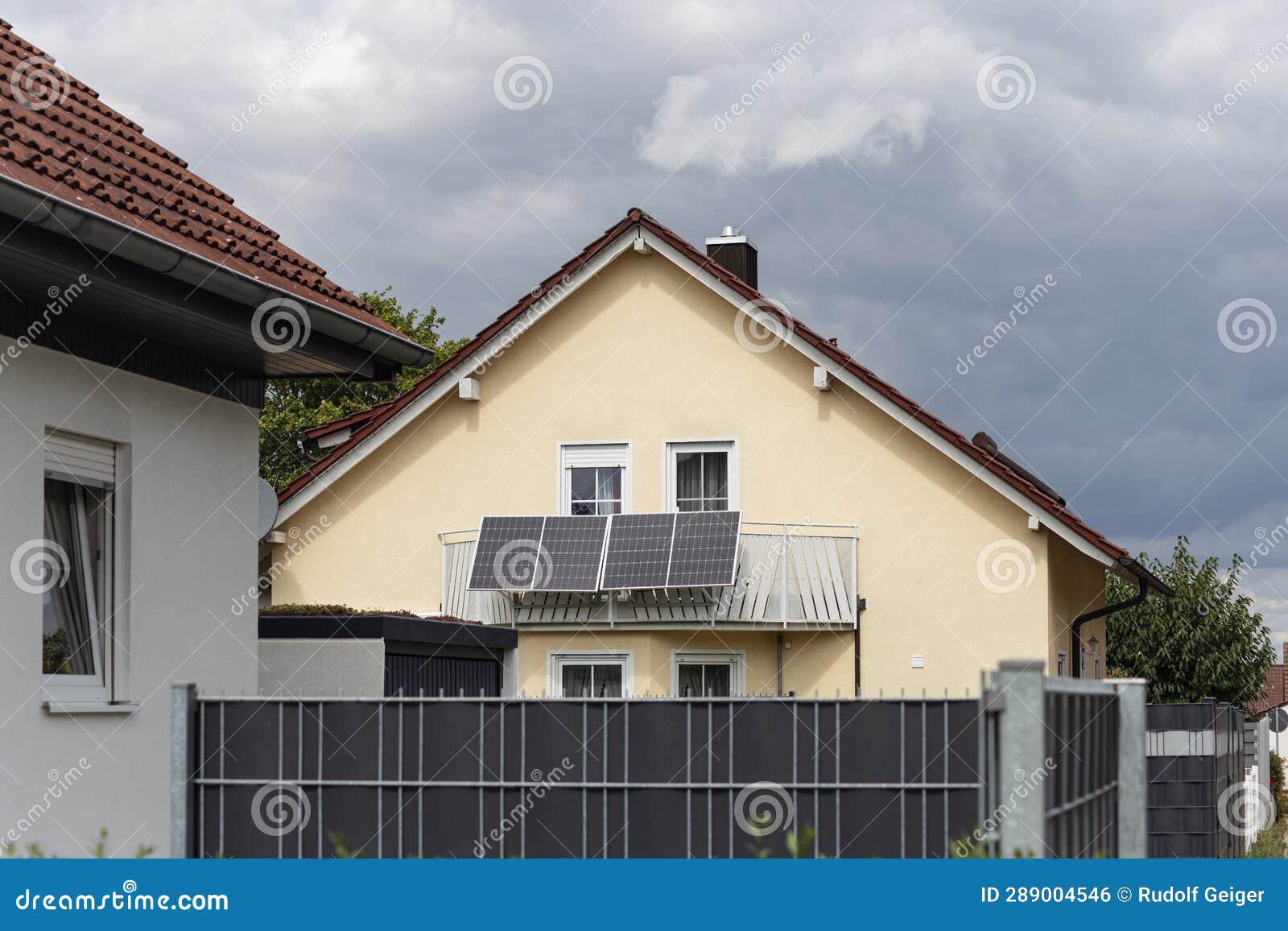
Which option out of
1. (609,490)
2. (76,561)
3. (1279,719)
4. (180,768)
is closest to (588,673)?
(609,490)

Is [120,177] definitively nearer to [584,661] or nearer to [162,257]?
[162,257]

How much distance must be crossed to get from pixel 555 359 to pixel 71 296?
49.4 ft

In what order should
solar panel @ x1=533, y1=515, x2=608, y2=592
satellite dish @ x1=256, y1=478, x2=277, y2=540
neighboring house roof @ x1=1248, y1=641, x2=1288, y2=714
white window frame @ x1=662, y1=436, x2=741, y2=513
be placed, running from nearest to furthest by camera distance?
satellite dish @ x1=256, y1=478, x2=277, y2=540 < solar panel @ x1=533, y1=515, x2=608, y2=592 < white window frame @ x1=662, y1=436, x2=741, y2=513 < neighboring house roof @ x1=1248, y1=641, x2=1288, y2=714

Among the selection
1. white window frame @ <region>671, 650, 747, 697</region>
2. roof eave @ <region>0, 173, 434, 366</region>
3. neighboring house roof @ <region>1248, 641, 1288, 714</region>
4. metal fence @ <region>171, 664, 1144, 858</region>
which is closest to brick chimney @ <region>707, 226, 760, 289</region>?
white window frame @ <region>671, 650, 747, 697</region>

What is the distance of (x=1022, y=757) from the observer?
4.14m

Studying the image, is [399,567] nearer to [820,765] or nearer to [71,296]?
[71,296]

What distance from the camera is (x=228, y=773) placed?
650 centimetres

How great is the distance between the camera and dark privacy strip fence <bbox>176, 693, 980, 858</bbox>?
6.23 metres

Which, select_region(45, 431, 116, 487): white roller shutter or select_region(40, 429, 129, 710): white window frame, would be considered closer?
select_region(45, 431, 116, 487): white roller shutter

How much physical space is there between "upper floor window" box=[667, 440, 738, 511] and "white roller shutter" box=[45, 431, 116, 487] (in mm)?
13966

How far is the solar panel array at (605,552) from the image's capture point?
2012 cm

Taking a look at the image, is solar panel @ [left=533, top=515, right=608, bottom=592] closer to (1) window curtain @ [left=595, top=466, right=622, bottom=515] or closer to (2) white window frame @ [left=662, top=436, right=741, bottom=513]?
(1) window curtain @ [left=595, top=466, right=622, bottom=515]

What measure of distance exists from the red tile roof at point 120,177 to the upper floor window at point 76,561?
1261mm

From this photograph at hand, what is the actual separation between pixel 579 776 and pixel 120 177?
4.49 metres
